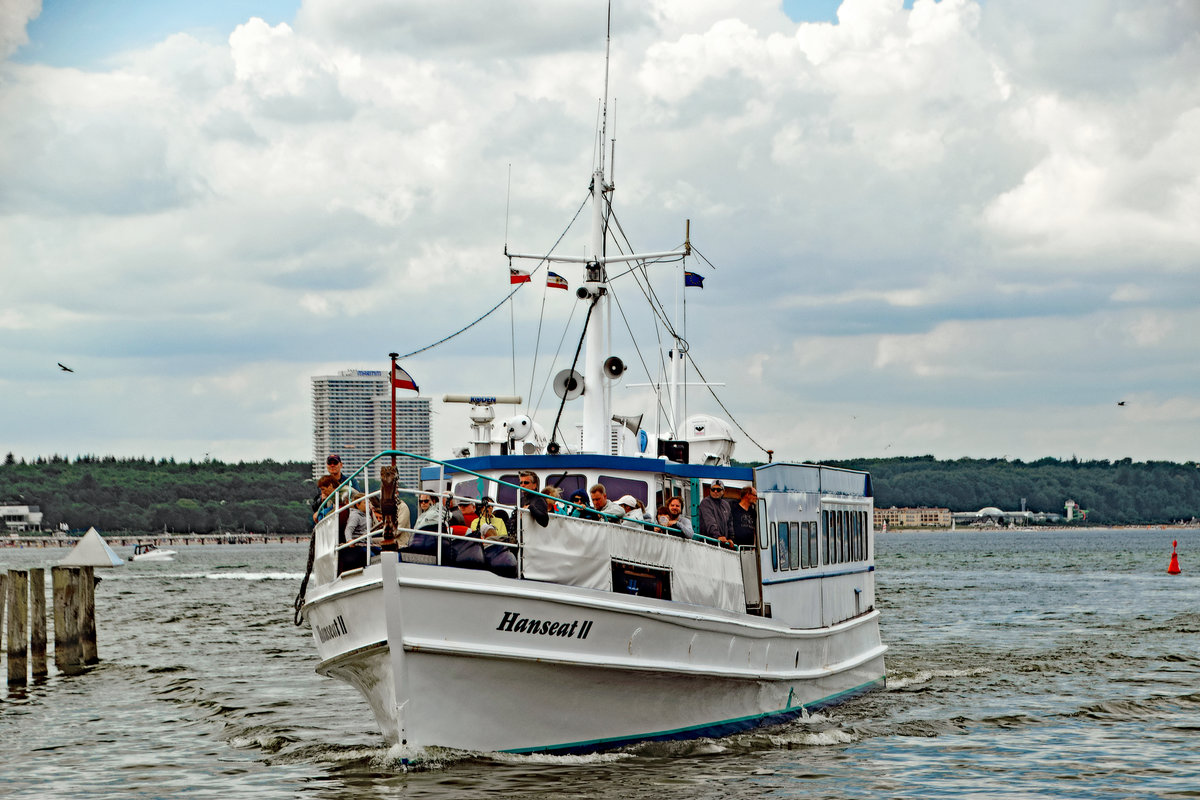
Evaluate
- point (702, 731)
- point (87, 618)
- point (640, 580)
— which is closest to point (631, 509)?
point (640, 580)

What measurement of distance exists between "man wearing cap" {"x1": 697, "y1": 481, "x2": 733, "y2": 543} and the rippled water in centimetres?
280

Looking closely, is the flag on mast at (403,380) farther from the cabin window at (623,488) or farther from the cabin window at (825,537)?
the cabin window at (825,537)

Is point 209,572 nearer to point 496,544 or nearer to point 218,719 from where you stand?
point 218,719

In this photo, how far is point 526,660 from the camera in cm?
1567

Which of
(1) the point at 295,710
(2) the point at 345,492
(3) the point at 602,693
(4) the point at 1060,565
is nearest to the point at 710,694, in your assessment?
(3) the point at 602,693

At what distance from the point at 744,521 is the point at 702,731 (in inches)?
125

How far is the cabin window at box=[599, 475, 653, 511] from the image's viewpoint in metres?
19.5

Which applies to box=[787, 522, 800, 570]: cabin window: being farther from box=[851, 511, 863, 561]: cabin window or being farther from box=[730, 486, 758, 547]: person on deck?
box=[851, 511, 863, 561]: cabin window

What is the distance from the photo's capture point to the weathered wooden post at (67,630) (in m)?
32.1

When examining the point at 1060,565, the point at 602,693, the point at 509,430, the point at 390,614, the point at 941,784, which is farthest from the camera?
the point at 1060,565

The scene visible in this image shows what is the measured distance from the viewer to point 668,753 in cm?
1784

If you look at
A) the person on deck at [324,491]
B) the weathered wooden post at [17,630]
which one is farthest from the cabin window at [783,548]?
the weathered wooden post at [17,630]

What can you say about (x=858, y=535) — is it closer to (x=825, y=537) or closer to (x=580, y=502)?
(x=825, y=537)

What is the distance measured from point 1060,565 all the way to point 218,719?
298 feet
